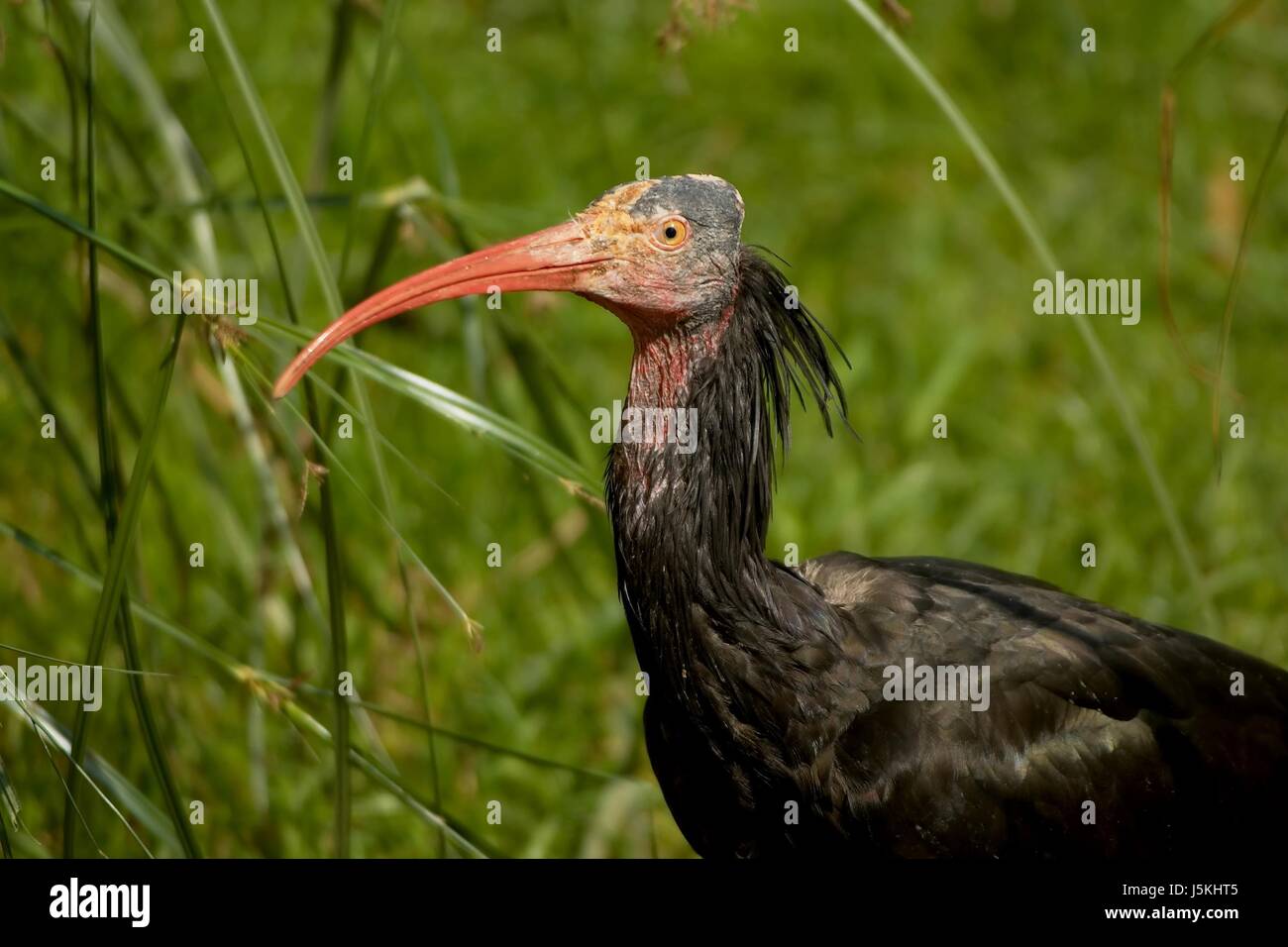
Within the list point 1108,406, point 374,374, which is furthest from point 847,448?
point 374,374

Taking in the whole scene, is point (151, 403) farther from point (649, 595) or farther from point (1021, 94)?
point (1021, 94)

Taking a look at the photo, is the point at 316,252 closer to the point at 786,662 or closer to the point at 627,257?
the point at 627,257

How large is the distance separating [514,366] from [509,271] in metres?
1.20

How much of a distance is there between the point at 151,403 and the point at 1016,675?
75.3 inches

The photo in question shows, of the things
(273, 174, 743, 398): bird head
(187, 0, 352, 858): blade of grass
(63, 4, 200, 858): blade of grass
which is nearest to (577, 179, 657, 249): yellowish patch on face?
(273, 174, 743, 398): bird head

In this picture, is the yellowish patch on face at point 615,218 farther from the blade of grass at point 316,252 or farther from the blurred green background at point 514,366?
the blade of grass at point 316,252

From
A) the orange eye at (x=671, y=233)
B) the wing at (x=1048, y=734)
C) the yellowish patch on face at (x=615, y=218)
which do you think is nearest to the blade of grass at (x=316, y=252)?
the yellowish patch on face at (x=615, y=218)

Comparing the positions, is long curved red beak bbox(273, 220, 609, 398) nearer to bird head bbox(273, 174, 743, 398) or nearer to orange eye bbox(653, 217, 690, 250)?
bird head bbox(273, 174, 743, 398)

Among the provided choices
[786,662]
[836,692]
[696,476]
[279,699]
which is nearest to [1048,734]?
[836,692]

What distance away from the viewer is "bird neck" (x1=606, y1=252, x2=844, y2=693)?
129 inches

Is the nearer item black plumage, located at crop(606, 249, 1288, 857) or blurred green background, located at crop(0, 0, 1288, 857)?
black plumage, located at crop(606, 249, 1288, 857)

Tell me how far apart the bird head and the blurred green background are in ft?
0.84

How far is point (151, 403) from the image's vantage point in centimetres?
268

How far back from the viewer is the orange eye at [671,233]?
3152 millimetres
